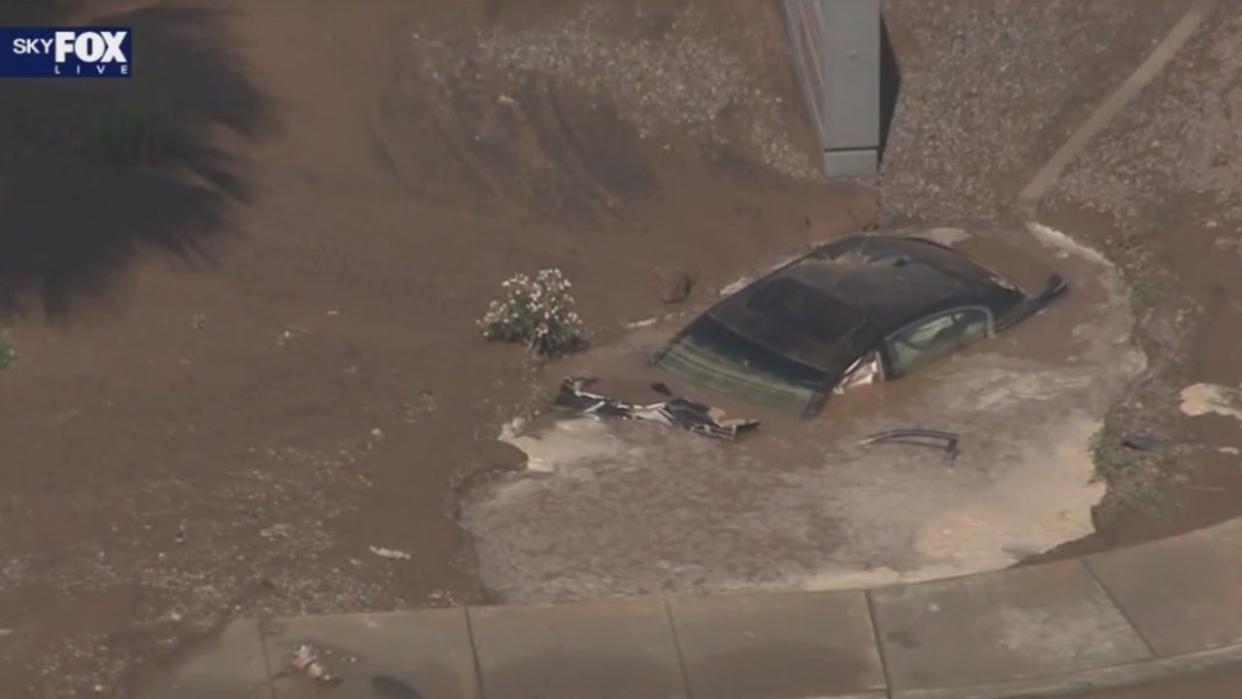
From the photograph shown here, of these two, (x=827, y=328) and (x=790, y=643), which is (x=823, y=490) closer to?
(x=827, y=328)

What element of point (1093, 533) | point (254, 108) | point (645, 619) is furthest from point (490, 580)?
point (254, 108)

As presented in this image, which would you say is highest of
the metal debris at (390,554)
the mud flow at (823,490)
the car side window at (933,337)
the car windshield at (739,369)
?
the car side window at (933,337)

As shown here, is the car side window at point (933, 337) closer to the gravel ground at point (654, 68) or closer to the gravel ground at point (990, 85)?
the gravel ground at point (990, 85)

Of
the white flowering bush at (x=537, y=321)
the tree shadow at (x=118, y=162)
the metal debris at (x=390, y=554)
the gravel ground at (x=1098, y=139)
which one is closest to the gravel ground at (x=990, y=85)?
the gravel ground at (x=1098, y=139)

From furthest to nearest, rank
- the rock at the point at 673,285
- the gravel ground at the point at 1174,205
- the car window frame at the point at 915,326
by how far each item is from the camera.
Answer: the rock at the point at 673,285
the car window frame at the point at 915,326
the gravel ground at the point at 1174,205

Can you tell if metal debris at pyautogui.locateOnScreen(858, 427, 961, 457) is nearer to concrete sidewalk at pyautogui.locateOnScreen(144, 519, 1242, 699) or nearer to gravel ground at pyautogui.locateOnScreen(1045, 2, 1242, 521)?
gravel ground at pyautogui.locateOnScreen(1045, 2, 1242, 521)

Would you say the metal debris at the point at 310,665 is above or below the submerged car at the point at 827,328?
below

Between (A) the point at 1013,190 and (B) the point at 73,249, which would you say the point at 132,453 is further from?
(A) the point at 1013,190

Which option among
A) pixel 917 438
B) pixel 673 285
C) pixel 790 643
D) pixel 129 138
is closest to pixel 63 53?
pixel 129 138
